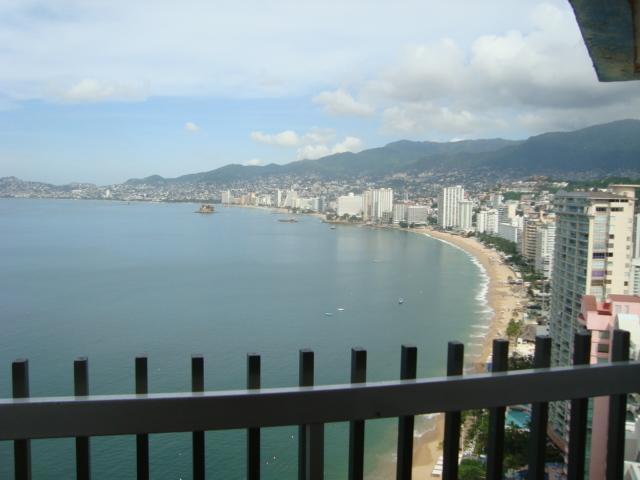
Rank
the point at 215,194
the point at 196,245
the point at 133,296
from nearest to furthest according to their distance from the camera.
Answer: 1. the point at 133,296
2. the point at 196,245
3. the point at 215,194

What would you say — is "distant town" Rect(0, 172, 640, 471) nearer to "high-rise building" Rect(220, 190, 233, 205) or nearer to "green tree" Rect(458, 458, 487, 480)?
"high-rise building" Rect(220, 190, 233, 205)

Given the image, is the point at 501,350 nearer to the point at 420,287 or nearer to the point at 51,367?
the point at 51,367

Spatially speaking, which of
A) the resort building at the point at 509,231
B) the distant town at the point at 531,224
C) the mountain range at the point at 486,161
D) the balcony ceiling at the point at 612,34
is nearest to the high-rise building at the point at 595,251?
the distant town at the point at 531,224

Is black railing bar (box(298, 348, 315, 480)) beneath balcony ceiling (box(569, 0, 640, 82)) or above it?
beneath

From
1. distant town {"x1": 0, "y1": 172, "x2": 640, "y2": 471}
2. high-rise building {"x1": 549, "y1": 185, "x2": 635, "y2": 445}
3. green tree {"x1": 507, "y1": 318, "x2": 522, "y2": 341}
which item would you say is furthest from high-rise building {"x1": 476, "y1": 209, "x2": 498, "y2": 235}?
high-rise building {"x1": 549, "y1": 185, "x2": 635, "y2": 445}

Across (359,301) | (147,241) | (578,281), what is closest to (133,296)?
(359,301)

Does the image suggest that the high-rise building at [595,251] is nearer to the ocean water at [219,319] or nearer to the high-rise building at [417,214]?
the ocean water at [219,319]
